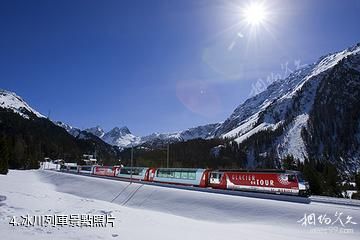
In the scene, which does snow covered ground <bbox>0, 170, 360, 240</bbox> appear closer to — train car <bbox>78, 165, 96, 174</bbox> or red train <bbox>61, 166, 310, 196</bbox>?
red train <bbox>61, 166, 310, 196</bbox>

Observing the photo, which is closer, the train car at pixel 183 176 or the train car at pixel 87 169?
the train car at pixel 183 176

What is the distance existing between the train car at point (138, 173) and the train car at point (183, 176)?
2.20 m

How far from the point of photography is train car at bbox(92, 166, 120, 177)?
85.1 m

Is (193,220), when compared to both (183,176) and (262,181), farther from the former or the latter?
(183,176)

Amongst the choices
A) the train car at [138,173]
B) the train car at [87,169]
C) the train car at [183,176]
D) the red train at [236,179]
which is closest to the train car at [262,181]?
the red train at [236,179]

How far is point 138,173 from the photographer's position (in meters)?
74.4

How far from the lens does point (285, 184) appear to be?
40812 millimetres

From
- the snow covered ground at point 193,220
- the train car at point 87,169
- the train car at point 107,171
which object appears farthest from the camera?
the train car at point 87,169

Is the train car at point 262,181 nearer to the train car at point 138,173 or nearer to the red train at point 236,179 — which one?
the red train at point 236,179

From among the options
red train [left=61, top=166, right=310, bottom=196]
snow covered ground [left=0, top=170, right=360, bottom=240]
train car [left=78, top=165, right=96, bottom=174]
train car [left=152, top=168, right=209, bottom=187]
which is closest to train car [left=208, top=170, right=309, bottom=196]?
red train [left=61, top=166, right=310, bottom=196]

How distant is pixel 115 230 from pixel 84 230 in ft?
7.47

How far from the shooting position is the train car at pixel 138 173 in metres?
69.8

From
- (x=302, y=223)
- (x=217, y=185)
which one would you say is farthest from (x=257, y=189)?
(x=302, y=223)

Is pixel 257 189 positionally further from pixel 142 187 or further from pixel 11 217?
pixel 11 217
